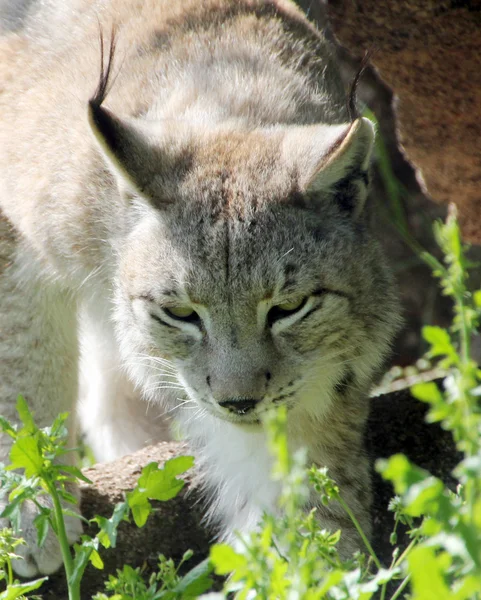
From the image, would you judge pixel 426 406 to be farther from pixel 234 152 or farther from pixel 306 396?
pixel 234 152

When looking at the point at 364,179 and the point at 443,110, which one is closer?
the point at 364,179

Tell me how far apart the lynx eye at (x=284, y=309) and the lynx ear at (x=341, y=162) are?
1.12 ft

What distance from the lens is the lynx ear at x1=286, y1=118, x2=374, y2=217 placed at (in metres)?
2.71

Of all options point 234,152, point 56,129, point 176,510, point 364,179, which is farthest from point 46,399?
point 364,179

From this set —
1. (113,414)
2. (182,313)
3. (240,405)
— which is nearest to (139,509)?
(240,405)

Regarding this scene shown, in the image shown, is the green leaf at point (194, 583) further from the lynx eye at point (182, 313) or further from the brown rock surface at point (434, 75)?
the brown rock surface at point (434, 75)

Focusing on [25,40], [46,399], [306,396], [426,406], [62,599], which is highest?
[25,40]

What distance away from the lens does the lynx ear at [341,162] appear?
271 cm

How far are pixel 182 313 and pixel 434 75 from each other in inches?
78.9

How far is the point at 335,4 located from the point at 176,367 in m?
2.11

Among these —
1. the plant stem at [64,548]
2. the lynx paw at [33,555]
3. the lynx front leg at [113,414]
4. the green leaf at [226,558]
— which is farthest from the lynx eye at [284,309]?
the lynx front leg at [113,414]

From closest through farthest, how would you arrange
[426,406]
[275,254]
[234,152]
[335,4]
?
[275,254], [234,152], [426,406], [335,4]

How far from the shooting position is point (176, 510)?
3564 millimetres

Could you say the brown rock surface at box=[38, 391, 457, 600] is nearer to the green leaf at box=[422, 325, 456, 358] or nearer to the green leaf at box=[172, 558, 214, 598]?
the green leaf at box=[172, 558, 214, 598]
